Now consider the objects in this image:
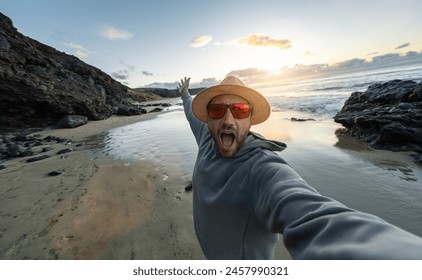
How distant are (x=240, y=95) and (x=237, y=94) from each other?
0.03m

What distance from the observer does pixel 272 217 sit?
4.09 ft

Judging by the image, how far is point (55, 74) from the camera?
65.4ft

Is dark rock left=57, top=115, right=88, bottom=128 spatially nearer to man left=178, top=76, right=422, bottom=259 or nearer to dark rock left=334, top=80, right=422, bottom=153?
man left=178, top=76, right=422, bottom=259

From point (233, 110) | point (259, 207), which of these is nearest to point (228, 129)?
point (233, 110)

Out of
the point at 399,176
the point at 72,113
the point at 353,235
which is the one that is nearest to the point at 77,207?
the point at 353,235

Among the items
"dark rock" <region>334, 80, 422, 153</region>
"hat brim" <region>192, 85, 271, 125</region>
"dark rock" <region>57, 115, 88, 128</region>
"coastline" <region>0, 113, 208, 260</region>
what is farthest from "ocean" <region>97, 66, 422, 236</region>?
"dark rock" <region>57, 115, 88, 128</region>

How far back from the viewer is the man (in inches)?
33.7

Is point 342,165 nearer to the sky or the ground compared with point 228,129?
nearer to the ground

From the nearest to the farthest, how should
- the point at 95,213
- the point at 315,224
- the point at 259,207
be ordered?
1. the point at 315,224
2. the point at 259,207
3. the point at 95,213

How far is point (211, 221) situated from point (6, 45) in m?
22.7

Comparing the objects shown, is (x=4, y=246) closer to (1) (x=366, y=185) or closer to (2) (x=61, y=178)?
(2) (x=61, y=178)

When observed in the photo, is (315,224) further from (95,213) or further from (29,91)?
(29,91)

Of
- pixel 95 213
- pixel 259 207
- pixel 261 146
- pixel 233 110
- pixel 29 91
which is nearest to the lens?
pixel 259 207

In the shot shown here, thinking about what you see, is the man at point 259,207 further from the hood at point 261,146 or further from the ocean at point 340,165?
the ocean at point 340,165
